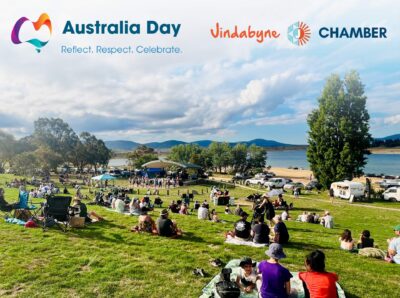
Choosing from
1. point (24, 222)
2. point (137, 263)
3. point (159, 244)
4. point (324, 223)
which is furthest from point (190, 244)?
point (324, 223)

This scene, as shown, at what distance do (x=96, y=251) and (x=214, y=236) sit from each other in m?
4.51

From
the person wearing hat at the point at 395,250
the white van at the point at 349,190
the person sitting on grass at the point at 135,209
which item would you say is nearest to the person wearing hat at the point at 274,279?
the person wearing hat at the point at 395,250

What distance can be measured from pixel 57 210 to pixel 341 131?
112ft

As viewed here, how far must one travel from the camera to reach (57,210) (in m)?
11.9

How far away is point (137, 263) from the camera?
28.5 ft

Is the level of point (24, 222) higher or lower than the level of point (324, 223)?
higher

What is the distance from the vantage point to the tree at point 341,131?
3653cm

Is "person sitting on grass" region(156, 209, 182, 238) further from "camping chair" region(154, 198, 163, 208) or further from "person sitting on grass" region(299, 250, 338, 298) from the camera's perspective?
"camping chair" region(154, 198, 163, 208)

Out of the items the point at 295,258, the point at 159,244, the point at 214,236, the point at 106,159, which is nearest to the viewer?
the point at 295,258

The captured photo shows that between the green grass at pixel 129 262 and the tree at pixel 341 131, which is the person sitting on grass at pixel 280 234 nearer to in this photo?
the green grass at pixel 129 262

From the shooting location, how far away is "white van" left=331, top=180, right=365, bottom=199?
104ft

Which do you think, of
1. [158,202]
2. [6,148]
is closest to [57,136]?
[6,148]

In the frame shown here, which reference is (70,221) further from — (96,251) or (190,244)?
(190,244)

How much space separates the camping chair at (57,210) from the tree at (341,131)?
3287cm
